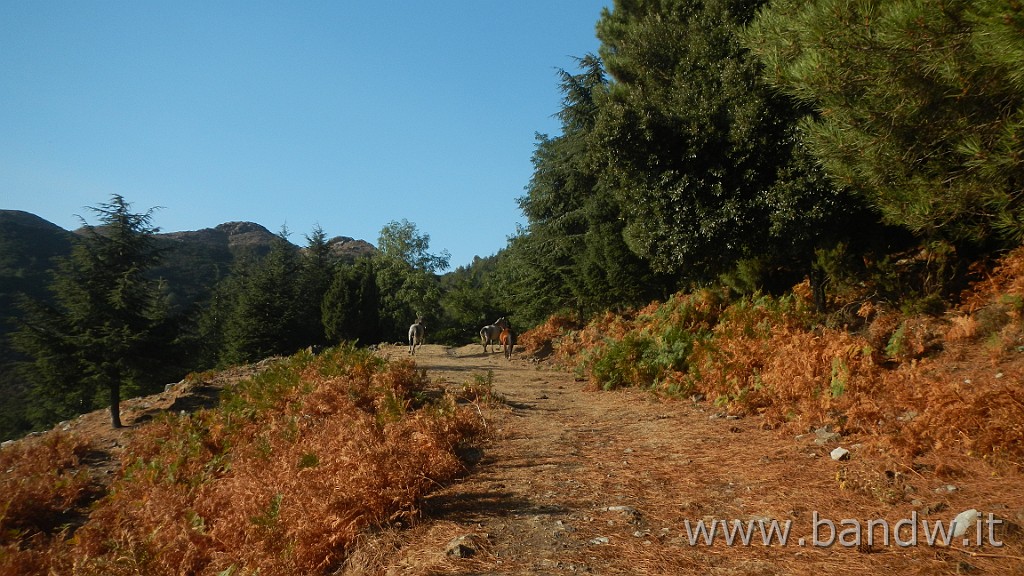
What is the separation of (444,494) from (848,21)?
5.25 metres

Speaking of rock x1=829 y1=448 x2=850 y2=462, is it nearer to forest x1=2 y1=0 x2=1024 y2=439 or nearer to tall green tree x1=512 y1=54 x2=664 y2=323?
forest x1=2 y1=0 x2=1024 y2=439

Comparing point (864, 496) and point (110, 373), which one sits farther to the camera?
point (110, 373)

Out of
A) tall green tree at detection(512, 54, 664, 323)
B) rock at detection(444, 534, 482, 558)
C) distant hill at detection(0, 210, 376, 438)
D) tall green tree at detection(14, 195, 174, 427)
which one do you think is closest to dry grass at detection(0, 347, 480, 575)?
rock at detection(444, 534, 482, 558)

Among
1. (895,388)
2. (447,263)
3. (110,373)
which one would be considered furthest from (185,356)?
(447,263)

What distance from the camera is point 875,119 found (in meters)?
4.94

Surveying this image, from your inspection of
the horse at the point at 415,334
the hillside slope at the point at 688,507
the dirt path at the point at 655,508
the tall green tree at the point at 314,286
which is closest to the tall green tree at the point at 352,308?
the tall green tree at the point at 314,286

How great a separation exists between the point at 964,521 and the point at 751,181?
7.91 metres

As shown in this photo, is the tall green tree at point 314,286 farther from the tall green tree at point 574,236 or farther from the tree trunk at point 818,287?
the tree trunk at point 818,287

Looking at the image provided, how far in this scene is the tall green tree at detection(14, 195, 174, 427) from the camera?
633 inches

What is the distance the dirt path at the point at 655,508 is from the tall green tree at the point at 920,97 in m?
2.48

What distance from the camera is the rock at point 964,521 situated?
297 centimetres

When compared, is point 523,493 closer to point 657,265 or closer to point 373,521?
point 373,521

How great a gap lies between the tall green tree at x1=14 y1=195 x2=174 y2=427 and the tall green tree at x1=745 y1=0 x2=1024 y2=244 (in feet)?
60.3

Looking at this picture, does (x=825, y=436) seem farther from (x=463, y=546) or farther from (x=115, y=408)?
(x=115, y=408)
